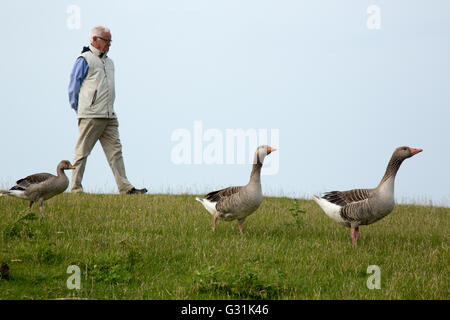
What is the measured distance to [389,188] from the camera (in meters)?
11.8

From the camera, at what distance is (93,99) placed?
1870cm

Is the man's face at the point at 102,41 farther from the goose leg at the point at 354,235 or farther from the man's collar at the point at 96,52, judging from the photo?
the goose leg at the point at 354,235

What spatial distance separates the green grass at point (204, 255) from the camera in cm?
888

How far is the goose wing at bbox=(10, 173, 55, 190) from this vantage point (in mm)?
13860

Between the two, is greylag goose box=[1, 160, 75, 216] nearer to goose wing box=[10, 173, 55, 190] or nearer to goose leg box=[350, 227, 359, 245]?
goose wing box=[10, 173, 55, 190]

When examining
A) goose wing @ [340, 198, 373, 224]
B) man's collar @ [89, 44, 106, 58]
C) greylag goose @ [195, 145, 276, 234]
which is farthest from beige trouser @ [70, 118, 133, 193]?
goose wing @ [340, 198, 373, 224]

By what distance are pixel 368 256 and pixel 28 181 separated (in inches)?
349

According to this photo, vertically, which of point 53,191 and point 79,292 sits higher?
point 53,191

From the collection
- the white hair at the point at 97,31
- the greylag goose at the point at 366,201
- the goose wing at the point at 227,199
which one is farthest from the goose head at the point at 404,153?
the white hair at the point at 97,31

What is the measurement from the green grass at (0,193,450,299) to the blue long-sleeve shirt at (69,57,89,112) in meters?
4.43

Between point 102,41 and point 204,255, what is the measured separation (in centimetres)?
1109
